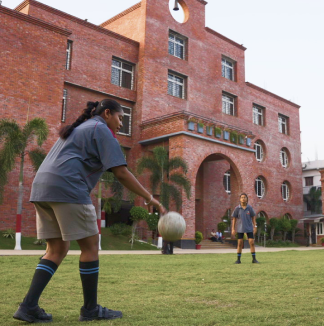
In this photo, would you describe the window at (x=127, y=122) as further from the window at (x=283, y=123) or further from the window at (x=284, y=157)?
the window at (x=283, y=123)

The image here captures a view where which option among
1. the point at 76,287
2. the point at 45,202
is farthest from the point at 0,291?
the point at 45,202

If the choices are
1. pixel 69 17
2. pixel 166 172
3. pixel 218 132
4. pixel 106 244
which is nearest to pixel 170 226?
pixel 106 244

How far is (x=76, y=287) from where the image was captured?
529cm

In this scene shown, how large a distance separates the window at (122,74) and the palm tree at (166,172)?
Result: 7167mm

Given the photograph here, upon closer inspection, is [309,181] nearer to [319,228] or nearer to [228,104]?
[319,228]

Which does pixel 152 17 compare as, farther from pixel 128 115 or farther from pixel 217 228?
pixel 217 228

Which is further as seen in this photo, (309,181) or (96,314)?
(309,181)

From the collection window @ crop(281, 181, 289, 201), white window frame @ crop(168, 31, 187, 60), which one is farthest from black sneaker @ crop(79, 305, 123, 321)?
window @ crop(281, 181, 289, 201)

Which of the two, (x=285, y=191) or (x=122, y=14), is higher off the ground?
(x=122, y=14)

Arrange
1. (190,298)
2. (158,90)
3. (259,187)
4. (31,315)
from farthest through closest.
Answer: (259,187)
(158,90)
(190,298)
(31,315)

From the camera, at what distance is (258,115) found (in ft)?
117

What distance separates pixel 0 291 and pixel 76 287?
95cm

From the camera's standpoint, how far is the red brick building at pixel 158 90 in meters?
20.4

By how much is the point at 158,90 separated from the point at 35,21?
28.9ft
